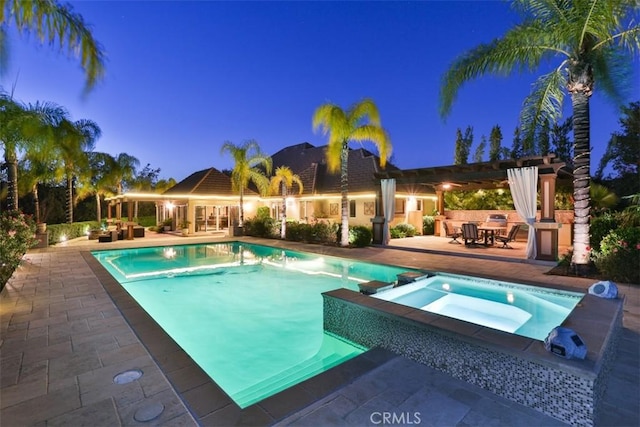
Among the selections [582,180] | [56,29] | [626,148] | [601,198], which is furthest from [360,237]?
[626,148]

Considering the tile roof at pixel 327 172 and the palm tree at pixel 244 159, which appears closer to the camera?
the palm tree at pixel 244 159

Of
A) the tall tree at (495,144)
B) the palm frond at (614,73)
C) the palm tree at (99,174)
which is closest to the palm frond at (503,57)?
the palm frond at (614,73)

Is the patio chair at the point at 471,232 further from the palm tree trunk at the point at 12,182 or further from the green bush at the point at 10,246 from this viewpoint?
the palm tree trunk at the point at 12,182

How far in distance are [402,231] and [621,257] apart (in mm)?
10999

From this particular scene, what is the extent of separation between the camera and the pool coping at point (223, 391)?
2762mm

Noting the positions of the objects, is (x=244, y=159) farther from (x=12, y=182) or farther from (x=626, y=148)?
(x=626, y=148)

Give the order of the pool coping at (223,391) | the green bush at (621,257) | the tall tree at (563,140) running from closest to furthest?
the pool coping at (223,391)
the green bush at (621,257)
the tall tree at (563,140)

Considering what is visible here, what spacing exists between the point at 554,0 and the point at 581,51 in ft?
4.74

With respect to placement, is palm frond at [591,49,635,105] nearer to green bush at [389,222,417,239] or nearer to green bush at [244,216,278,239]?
green bush at [389,222,417,239]

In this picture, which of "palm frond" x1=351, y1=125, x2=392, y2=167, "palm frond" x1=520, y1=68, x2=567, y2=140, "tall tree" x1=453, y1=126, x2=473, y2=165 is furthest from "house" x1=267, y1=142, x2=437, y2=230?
"palm frond" x1=520, y1=68, x2=567, y2=140

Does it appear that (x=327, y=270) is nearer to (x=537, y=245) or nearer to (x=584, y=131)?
(x=537, y=245)

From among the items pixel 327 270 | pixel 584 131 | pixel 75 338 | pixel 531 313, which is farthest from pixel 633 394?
pixel 327 270

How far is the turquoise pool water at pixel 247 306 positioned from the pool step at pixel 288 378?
0.05 feet

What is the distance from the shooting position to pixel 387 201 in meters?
15.1
